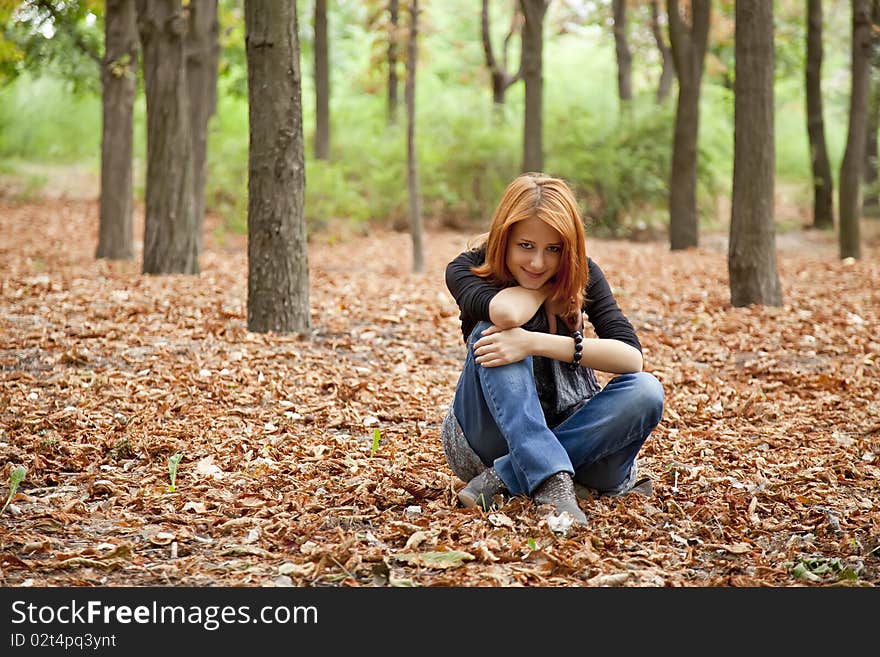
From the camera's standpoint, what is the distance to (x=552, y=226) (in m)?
3.69

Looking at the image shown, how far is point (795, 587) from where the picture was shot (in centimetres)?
325

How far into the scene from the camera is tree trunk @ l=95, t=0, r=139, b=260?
1227cm

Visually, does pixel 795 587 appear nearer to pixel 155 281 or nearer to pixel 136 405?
pixel 136 405

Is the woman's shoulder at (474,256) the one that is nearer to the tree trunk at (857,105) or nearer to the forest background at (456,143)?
the tree trunk at (857,105)

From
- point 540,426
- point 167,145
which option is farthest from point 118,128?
point 540,426

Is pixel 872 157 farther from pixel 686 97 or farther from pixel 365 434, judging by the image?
pixel 365 434

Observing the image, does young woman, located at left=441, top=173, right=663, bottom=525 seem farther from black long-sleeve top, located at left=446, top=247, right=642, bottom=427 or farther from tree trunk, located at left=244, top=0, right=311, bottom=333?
tree trunk, located at left=244, top=0, right=311, bottom=333

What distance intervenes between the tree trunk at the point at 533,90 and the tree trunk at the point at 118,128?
5.61 meters

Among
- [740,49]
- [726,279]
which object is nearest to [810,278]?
[726,279]

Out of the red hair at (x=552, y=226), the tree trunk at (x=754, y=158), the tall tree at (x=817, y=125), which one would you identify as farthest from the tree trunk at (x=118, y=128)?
the tall tree at (x=817, y=125)

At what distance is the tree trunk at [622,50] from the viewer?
20.2 meters

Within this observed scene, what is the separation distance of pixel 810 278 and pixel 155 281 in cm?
763

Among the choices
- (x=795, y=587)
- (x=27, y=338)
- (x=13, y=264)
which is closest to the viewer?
(x=795, y=587)

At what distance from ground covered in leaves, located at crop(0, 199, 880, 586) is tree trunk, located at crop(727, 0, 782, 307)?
0.41m
